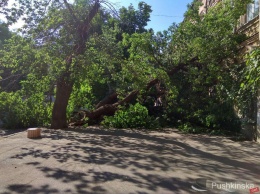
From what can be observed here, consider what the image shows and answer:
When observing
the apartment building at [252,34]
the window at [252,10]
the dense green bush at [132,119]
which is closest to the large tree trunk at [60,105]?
the dense green bush at [132,119]

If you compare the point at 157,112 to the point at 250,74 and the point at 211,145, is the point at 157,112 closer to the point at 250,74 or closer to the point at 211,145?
the point at 211,145

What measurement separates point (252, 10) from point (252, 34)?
1.14m

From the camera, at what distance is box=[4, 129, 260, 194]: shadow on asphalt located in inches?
220

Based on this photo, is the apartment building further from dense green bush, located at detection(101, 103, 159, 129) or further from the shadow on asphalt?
dense green bush, located at detection(101, 103, 159, 129)

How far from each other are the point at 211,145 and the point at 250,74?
9.08 ft

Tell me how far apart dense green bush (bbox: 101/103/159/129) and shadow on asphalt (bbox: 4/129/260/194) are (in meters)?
3.36

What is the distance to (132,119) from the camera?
1456cm

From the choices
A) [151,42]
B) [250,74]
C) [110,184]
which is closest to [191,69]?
[151,42]

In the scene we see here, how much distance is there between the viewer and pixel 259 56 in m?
8.08

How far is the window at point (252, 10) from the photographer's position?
38.9 ft

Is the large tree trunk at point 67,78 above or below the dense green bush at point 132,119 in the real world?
above

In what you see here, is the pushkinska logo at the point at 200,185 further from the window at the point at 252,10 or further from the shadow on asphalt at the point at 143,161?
the window at the point at 252,10

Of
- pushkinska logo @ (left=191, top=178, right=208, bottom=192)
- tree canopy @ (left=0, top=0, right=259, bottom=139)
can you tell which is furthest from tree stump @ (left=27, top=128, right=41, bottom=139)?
pushkinska logo @ (left=191, top=178, right=208, bottom=192)

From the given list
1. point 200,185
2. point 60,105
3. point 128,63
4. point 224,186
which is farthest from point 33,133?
point 224,186
